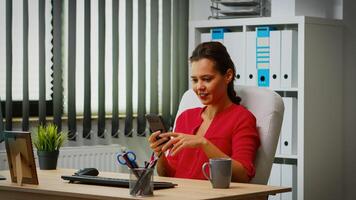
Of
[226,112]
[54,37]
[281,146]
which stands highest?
[54,37]

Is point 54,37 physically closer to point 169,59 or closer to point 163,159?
point 169,59

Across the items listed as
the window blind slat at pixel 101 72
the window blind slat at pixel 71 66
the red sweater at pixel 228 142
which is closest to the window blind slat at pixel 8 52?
the window blind slat at pixel 71 66

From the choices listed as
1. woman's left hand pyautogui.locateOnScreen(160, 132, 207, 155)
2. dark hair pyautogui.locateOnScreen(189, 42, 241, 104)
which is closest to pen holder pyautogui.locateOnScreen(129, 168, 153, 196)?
woman's left hand pyautogui.locateOnScreen(160, 132, 207, 155)

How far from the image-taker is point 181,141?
278 centimetres

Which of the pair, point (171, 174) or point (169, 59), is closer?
point (171, 174)

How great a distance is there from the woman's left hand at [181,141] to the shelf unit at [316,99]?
65.9 inches

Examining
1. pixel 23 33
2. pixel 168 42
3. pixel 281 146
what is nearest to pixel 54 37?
pixel 23 33

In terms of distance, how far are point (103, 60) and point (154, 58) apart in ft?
1.42

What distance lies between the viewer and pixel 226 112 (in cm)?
312

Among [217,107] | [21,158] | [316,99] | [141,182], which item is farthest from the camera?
[316,99]

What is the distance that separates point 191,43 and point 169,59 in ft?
0.75

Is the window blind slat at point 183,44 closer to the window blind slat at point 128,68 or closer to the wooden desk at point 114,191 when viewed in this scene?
the window blind slat at point 128,68

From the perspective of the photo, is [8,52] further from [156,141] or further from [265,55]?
[156,141]

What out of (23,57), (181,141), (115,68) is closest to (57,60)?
(23,57)
